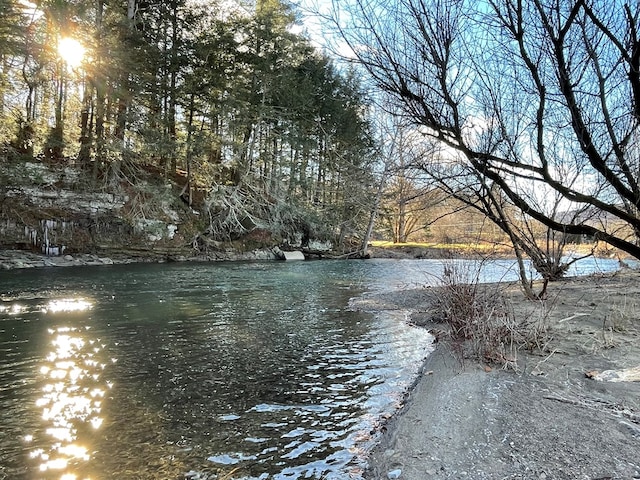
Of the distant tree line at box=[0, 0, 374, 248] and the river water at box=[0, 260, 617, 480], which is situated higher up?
the distant tree line at box=[0, 0, 374, 248]

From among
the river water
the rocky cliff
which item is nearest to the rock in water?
the river water

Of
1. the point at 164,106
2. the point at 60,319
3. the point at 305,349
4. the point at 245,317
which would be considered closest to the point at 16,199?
the point at 164,106

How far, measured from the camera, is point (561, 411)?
3285 millimetres

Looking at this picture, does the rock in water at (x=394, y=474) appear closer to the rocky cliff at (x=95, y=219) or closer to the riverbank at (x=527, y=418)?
the riverbank at (x=527, y=418)

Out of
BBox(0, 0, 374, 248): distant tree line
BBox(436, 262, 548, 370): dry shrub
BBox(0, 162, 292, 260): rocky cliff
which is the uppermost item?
BBox(0, 0, 374, 248): distant tree line

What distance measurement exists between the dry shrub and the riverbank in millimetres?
144

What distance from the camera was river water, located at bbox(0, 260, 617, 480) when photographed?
302cm

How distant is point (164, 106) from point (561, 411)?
23326 mm

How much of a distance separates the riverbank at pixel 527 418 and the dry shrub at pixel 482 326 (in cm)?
14

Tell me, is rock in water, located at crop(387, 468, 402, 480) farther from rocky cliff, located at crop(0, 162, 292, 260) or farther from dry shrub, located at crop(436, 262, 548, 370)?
rocky cliff, located at crop(0, 162, 292, 260)

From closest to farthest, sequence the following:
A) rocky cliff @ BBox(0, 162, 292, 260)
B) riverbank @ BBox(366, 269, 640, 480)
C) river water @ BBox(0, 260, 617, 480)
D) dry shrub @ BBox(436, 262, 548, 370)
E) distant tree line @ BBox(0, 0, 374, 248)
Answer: riverbank @ BBox(366, 269, 640, 480) < river water @ BBox(0, 260, 617, 480) < dry shrub @ BBox(436, 262, 548, 370) < rocky cliff @ BBox(0, 162, 292, 260) < distant tree line @ BBox(0, 0, 374, 248)

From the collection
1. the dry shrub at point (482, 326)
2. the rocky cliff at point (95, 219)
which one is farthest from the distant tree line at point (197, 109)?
the dry shrub at point (482, 326)

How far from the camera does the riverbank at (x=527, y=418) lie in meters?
2.62

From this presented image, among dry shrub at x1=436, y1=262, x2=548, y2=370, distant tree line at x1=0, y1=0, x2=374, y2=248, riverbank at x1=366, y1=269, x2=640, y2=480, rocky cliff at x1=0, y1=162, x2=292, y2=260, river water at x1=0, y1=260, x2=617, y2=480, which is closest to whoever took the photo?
riverbank at x1=366, y1=269, x2=640, y2=480
